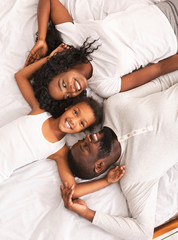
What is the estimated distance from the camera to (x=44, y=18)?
1334 mm

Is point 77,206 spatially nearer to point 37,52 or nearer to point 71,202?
point 71,202

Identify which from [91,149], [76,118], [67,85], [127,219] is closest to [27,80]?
[67,85]

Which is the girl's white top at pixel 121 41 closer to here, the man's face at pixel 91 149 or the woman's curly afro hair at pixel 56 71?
the woman's curly afro hair at pixel 56 71

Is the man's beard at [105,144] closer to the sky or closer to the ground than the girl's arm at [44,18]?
closer to the ground

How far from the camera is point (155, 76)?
1361 millimetres

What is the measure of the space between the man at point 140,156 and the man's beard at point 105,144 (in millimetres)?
10

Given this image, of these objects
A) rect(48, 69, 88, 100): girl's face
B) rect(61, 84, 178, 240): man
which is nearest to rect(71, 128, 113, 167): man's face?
rect(61, 84, 178, 240): man

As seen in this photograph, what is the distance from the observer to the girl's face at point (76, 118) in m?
1.16

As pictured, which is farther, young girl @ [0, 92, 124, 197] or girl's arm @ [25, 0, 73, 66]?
girl's arm @ [25, 0, 73, 66]

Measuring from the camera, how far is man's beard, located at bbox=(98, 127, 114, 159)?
1133 mm

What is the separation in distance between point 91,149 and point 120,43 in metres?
0.61

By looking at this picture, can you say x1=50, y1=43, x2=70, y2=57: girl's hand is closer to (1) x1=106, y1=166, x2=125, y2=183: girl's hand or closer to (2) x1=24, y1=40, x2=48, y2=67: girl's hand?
(2) x1=24, y1=40, x2=48, y2=67: girl's hand

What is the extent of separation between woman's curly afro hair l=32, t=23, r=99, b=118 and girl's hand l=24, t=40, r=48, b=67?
10 cm

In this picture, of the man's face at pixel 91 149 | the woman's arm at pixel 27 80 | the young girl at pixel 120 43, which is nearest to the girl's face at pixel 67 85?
the young girl at pixel 120 43
